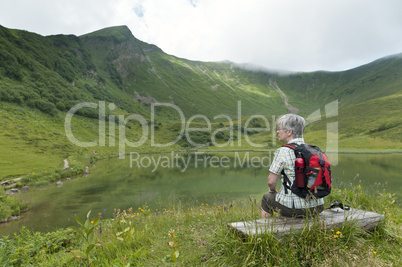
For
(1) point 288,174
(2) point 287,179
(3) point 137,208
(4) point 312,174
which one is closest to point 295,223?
(2) point 287,179

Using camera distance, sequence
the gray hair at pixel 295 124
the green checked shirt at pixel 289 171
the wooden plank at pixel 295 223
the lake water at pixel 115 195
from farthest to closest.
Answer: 1. the lake water at pixel 115 195
2. the gray hair at pixel 295 124
3. the green checked shirt at pixel 289 171
4. the wooden plank at pixel 295 223

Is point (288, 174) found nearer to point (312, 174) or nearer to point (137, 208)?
point (312, 174)

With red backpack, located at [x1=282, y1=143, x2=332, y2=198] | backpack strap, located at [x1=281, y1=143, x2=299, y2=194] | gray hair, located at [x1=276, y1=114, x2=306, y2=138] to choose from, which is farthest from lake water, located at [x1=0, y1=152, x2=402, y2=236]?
gray hair, located at [x1=276, y1=114, x2=306, y2=138]

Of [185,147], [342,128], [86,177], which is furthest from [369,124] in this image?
[86,177]

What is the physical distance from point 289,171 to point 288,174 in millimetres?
A: 81

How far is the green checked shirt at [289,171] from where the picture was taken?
4902 millimetres

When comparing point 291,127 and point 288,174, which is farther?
point 291,127

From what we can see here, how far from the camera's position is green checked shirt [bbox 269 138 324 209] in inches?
193

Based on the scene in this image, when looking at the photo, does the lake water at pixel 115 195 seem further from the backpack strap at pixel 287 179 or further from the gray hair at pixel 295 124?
the gray hair at pixel 295 124

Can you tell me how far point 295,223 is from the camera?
4.91 m

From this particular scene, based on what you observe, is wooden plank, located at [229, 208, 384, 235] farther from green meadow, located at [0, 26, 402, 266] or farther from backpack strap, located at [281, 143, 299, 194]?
backpack strap, located at [281, 143, 299, 194]

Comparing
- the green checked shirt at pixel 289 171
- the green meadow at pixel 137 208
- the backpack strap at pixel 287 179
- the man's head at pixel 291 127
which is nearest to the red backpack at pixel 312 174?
the backpack strap at pixel 287 179

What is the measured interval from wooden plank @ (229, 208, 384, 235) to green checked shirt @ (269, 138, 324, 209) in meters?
0.34

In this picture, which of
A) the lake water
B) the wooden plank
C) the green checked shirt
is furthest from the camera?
the lake water
